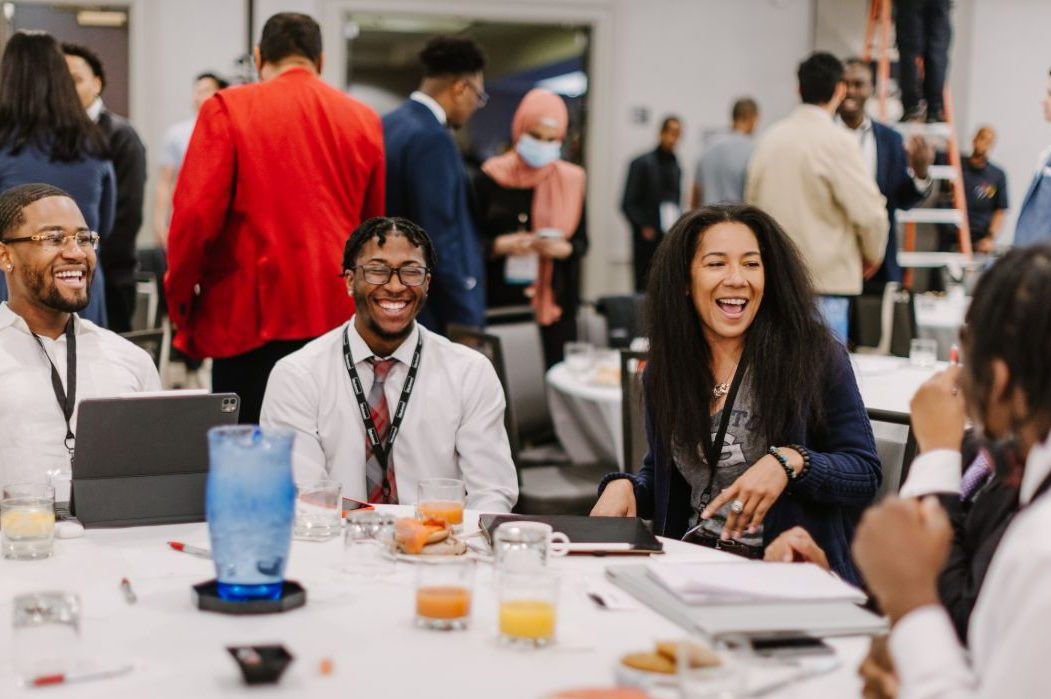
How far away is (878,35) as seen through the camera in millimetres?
10086

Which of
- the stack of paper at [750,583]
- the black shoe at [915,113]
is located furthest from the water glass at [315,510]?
the black shoe at [915,113]

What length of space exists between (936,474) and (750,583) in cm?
31

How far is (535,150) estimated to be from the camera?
19.1 feet

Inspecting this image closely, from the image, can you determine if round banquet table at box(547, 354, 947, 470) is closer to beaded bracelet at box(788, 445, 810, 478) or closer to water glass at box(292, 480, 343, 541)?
beaded bracelet at box(788, 445, 810, 478)

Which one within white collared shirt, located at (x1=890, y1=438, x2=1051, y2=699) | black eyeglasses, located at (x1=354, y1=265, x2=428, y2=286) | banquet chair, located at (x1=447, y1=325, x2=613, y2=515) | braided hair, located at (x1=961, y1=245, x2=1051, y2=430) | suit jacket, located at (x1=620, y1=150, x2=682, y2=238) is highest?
suit jacket, located at (x1=620, y1=150, x2=682, y2=238)

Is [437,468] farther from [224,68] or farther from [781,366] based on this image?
[224,68]

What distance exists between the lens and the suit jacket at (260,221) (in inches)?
134

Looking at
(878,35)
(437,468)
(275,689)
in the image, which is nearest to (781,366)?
(437,468)

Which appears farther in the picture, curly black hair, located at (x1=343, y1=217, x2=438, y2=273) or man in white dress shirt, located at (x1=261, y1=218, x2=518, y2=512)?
curly black hair, located at (x1=343, y1=217, x2=438, y2=273)

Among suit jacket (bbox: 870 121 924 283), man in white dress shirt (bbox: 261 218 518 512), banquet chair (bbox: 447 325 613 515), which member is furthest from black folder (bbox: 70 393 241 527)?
suit jacket (bbox: 870 121 924 283)

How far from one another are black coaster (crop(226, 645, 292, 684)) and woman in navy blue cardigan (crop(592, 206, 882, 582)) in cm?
109

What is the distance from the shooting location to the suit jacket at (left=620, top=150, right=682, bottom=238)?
9016 millimetres

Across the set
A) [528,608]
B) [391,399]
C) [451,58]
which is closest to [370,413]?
[391,399]

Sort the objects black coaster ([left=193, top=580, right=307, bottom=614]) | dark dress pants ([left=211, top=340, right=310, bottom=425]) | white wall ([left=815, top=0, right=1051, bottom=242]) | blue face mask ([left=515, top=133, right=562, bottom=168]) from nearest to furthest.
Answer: black coaster ([left=193, top=580, right=307, bottom=614]) < dark dress pants ([left=211, top=340, right=310, bottom=425]) < blue face mask ([left=515, top=133, right=562, bottom=168]) < white wall ([left=815, top=0, right=1051, bottom=242])
